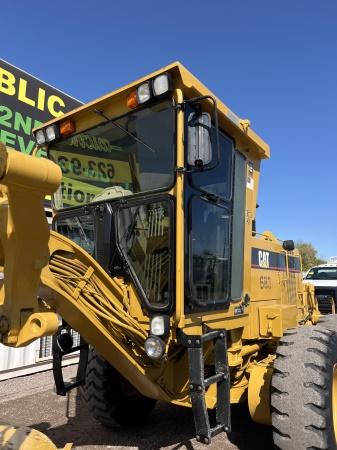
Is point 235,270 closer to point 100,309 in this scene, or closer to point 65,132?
point 100,309

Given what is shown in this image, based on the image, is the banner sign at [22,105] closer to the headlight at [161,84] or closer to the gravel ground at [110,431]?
the gravel ground at [110,431]

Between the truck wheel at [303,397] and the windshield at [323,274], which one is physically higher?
the windshield at [323,274]

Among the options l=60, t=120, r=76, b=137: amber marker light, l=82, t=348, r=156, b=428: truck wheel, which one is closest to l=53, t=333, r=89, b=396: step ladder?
l=82, t=348, r=156, b=428: truck wheel

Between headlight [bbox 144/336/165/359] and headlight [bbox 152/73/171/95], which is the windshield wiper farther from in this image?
headlight [bbox 144/336/165/359]

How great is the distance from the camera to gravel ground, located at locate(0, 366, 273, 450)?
4.04m

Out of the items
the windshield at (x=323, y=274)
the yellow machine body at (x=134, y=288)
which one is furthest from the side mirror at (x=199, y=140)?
the windshield at (x=323, y=274)

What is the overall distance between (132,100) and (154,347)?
69.4 inches

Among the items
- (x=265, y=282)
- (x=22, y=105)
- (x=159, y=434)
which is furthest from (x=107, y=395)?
(x=22, y=105)

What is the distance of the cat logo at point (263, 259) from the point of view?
176 inches

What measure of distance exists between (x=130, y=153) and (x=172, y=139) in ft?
1.43

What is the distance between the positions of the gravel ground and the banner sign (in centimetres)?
411

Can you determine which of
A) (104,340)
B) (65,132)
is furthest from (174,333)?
(65,132)

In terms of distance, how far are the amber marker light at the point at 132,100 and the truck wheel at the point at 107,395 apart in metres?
2.46

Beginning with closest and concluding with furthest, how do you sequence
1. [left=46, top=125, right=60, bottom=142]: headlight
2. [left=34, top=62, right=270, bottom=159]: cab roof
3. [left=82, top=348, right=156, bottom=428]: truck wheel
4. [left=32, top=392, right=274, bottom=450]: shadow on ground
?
1. [left=34, top=62, right=270, bottom=159]: cab roof
2. [left=46, top=125, right=60, bottom=142]: headlight
3. [left=32, top=392, right=274, bottom=450]: shadow on ground
4. [left=82, top=348, right=156, bottom=428]: truck wheel
